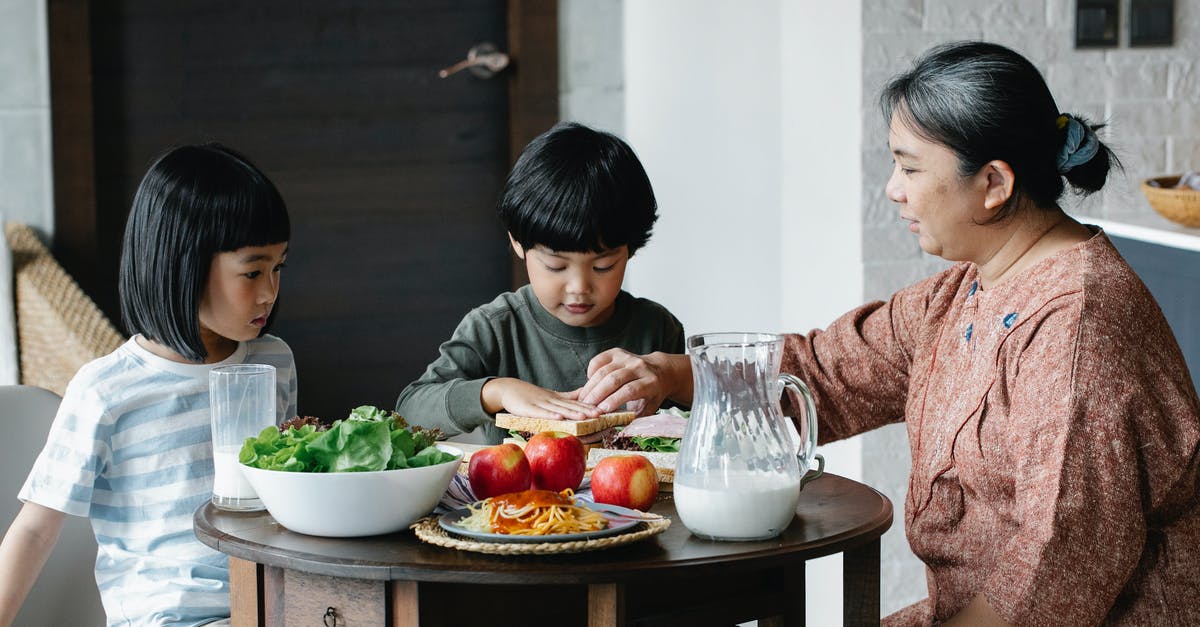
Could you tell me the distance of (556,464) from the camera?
1.38m

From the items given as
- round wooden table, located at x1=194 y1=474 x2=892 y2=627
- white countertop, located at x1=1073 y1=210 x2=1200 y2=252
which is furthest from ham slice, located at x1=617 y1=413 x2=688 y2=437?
white countertop, located at x1=1073 y1=210 x2=1200 y2=252

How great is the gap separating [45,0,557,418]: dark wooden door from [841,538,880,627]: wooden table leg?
2131mm

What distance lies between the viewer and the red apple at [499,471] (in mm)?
1346

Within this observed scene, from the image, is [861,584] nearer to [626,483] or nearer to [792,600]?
[792,600]

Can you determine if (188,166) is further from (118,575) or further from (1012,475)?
(1012,475)

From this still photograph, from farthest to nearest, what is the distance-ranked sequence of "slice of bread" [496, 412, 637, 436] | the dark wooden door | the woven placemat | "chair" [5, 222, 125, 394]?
the dark wooden door < "chair" [5, 222, 125, 394] < "slice of bread" [496, 412, 637, 436] < the woven placemat

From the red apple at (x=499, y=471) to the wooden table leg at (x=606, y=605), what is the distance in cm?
19

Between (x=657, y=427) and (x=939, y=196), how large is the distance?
42 cm

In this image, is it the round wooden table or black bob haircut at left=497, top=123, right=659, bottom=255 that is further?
black bob haircut at left=497, top=123, right=659, bottom=255

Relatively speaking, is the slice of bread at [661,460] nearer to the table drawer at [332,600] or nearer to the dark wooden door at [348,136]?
the table drawer at [332,600]

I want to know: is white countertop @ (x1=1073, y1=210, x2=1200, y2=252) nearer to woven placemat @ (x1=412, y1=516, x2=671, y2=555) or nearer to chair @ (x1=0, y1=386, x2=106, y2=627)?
woven placemat @ (x1=412, y1=516, x2=671, y2=555)

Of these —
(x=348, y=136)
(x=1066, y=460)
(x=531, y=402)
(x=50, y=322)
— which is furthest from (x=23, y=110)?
(x=1066, y=460)

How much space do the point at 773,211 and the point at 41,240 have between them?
1.67 meters

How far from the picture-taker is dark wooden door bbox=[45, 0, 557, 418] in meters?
3.16
